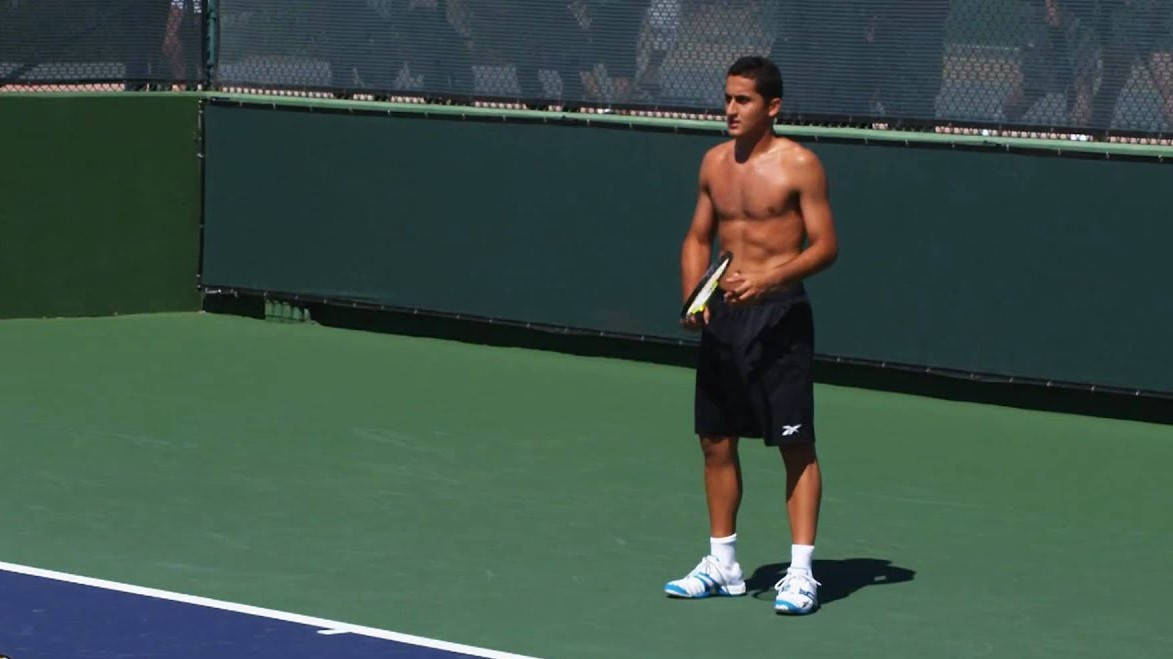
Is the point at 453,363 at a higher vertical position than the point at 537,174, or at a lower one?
lower

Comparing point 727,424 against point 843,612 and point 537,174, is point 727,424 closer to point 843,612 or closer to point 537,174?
point 843,612

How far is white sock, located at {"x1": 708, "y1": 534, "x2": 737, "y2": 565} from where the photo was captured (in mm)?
7891

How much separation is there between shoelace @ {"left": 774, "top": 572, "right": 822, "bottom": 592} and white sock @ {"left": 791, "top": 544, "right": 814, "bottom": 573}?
0.04m

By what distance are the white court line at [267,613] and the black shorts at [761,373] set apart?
134 centimetres

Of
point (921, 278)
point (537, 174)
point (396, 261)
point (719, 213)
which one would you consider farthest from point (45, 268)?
point (719, 213)

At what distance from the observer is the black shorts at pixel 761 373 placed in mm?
7824

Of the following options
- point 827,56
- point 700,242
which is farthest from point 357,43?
point 700,242

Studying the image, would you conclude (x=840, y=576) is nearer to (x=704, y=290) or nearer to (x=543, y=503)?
(x=704, y=290)

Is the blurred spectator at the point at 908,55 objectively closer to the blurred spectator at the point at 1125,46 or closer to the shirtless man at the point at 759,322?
the blurred spectator at the point at 1125,46

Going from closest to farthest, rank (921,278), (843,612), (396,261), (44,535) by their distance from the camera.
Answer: (843,612) → (44,535) → (921,278) → (396,261)

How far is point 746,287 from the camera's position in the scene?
25.3ft

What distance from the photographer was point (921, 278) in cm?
1257

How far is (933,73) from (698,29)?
1.47 meters

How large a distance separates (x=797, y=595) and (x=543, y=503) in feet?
7.02
